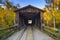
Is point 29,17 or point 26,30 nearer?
point 26,30

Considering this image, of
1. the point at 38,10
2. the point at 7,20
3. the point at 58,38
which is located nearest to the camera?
the point at 58,38

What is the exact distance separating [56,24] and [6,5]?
22.9 metres

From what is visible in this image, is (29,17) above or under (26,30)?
above

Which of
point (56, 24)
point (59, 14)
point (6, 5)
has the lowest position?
point (56, 24)

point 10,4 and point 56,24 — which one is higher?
point 10,4

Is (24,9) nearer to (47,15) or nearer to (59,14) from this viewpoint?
(59,14)

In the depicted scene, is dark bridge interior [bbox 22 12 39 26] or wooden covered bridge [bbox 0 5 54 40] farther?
dark bridge interior [bbox 22 12 39 26]

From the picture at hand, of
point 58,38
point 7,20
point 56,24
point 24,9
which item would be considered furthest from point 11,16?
point 58,38

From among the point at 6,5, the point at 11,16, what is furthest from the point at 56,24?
the point at 6,5

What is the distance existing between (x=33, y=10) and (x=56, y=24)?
993 inches

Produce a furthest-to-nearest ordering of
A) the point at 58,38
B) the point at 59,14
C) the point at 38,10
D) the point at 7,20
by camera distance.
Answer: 1. the point at 7,20
2. the point at 59,14
3. the point at 38,10
4. the point at 58,38

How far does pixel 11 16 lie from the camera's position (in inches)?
2207

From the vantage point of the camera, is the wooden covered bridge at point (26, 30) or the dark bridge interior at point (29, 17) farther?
the dark bridge interior at point (29, 17)

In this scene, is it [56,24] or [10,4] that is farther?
[10,4]
